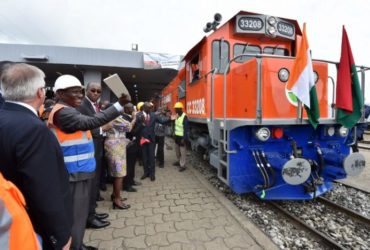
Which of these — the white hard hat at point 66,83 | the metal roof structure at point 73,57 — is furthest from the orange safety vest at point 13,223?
the metal roof structure at point 73,57

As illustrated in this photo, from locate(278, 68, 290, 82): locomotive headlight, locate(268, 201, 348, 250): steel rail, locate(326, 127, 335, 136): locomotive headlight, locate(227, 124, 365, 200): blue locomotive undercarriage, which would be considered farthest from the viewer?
locate(326, 127, 335, 136): locomotive headlight

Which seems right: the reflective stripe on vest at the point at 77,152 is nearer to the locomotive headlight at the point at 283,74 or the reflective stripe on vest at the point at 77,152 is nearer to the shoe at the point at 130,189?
the shoe at the point at 130,189

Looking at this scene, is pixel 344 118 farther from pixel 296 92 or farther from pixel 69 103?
pixel 69 103

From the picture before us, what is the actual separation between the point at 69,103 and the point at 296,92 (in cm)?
301

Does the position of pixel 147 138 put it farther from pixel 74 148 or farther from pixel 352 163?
pixel 352 163

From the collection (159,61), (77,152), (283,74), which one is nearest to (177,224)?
(77,152)

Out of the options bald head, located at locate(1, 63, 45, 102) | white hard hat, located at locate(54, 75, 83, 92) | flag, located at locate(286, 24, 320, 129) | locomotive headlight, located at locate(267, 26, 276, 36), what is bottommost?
bald head, located at locate(1, 63, 45, 102)

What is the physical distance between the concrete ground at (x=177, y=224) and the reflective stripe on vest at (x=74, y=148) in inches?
47.1

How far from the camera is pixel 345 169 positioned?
362cm

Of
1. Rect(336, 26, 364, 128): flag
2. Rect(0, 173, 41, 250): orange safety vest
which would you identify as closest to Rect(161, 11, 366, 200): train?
Rect(336, 26, 364, 128): flag

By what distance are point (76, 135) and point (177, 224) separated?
1.98m

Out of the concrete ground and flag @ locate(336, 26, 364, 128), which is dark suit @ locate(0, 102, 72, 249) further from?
flag @ locate(336, 26, 364, 128)

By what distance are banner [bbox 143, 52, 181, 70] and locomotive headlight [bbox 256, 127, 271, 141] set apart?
1406 centimetres

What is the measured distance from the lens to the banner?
1680 cm
